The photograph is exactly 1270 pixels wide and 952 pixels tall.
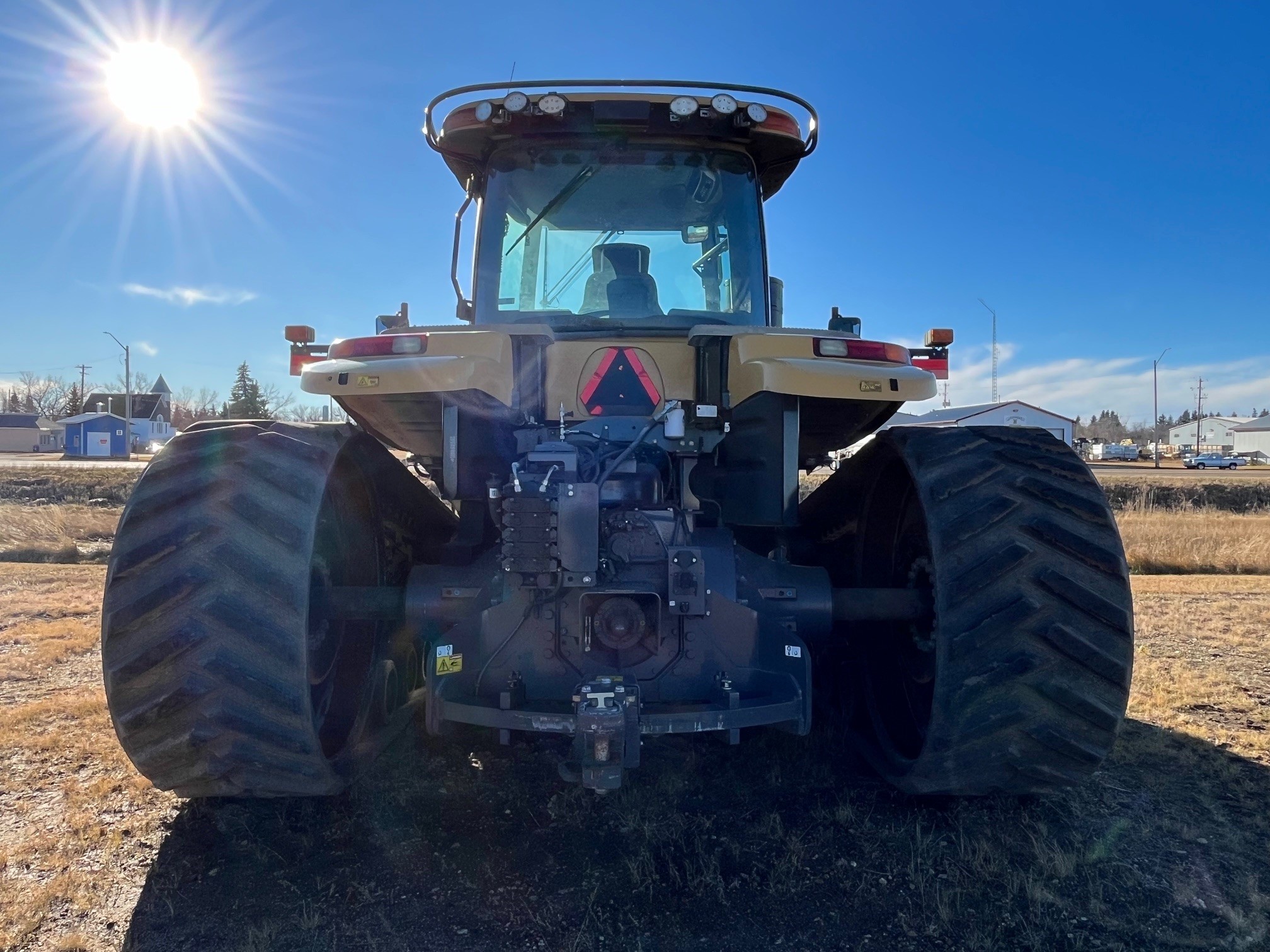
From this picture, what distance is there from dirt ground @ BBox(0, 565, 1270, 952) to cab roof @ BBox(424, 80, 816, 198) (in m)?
2.76

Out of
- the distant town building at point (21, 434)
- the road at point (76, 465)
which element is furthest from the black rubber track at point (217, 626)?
the distant town building at point (21, 434)

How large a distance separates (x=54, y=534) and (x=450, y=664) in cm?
1148

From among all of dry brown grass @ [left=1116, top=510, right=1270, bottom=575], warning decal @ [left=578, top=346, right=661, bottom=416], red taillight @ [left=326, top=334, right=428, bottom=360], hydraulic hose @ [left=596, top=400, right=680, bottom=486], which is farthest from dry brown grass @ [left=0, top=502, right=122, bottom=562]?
dry brown grass @ [left=1116, top=510, right=1270, bottom=575]

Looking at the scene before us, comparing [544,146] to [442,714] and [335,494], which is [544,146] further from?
[442,714]

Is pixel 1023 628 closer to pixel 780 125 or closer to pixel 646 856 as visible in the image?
pixel 646 856

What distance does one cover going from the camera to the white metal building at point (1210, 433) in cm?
10450

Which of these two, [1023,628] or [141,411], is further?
[141,411]

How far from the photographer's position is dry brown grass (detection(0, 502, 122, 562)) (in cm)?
1080

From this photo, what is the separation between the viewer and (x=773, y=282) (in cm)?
413

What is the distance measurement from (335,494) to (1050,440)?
2745 mm

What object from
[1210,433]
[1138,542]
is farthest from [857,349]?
[1210,433]

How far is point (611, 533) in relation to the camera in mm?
2875

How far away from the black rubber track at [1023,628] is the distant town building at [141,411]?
247 ft

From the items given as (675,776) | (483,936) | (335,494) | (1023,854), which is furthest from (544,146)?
(1023,854)
